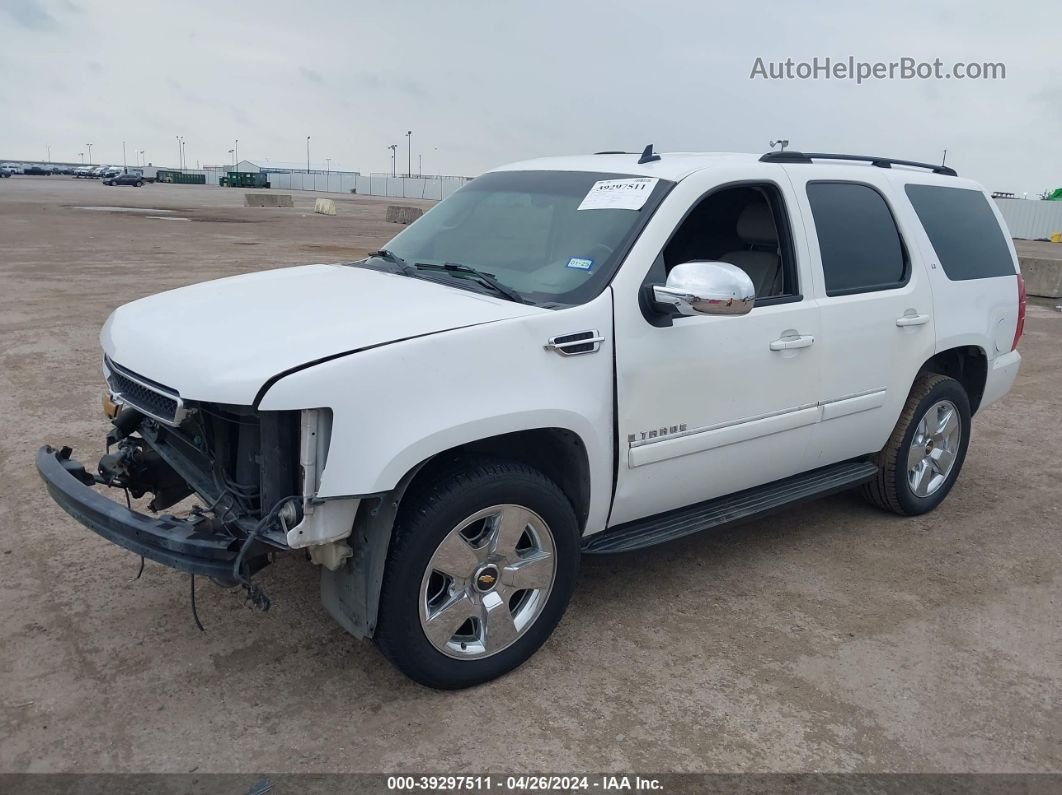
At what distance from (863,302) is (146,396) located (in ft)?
10.7

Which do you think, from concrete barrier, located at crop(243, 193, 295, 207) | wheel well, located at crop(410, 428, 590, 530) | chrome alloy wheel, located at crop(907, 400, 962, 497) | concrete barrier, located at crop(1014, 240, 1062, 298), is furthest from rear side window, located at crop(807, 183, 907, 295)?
concrete barrier, located at crop(243, 193, 295, 207)

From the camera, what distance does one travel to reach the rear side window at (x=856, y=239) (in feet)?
13.7

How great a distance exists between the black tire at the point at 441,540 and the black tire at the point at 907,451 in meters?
2.38

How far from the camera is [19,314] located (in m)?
9.79

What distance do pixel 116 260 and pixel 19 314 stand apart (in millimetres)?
6263

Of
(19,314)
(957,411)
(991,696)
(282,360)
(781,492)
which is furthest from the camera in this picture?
(19,314)

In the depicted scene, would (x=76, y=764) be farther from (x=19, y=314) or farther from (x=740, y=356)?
(x=19, y=314)

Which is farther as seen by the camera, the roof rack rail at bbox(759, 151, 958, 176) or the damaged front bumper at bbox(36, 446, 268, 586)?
the roof rack rail at bbox(759, 151, 958, 176)

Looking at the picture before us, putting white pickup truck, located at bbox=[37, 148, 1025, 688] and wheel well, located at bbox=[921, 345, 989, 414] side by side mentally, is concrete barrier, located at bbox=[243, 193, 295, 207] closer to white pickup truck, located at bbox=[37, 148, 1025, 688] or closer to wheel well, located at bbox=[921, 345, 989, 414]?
white pickup truck, located at bbox=[37, 148, 1025, 688]

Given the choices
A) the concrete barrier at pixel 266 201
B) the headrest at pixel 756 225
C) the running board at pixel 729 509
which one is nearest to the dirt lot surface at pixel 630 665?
the running board at pixel 729 509

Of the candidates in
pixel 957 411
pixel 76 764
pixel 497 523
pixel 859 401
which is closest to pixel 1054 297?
pixel 957 411

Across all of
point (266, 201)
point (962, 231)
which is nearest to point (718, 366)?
point (962, 231)

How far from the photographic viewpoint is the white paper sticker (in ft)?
11.8

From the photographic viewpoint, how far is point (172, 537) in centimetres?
278
